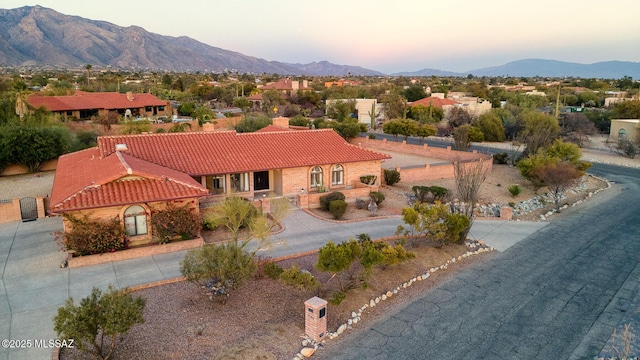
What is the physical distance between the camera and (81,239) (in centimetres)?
1784

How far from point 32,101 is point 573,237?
180 ft

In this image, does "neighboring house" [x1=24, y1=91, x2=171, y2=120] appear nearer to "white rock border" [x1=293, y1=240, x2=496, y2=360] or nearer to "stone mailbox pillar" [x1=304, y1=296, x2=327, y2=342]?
"white rock border" [x1=293, y1=240, x2=496, y2=360]

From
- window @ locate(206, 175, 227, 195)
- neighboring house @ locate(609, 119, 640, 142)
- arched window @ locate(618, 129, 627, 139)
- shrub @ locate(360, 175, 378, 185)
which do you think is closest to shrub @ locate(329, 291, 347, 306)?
window @ locate(206, 175, 227, 195)

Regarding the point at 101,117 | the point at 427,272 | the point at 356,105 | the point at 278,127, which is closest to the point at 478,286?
the point at 427,272

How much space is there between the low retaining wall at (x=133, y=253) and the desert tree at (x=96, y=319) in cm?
710

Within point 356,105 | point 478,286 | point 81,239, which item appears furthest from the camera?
point 356,105

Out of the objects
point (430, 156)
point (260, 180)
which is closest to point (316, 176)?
point (260, 180)

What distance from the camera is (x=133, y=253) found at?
18.5 meters

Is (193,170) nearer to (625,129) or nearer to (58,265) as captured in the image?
(58,265)

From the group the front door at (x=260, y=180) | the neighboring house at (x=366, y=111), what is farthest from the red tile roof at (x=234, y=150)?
the neighboring house at (x=366, y=111)

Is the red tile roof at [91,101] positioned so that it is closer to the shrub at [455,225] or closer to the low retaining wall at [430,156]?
the low retaining wall at [430,156]

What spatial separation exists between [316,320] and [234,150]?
16.2m

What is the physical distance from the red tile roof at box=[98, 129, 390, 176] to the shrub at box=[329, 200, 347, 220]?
3.82 m

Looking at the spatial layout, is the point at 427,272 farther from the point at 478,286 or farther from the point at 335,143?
the point at 335,143
